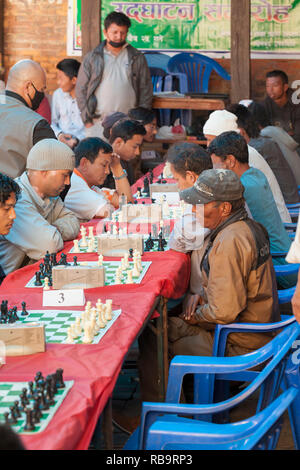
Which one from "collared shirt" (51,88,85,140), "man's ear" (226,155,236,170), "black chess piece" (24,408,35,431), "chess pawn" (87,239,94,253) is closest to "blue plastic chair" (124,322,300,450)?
"black chess piece" (24,408,35,431)

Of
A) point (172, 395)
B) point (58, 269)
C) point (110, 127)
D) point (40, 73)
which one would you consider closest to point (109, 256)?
point (58, 269)

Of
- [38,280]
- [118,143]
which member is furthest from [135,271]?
[118,143]

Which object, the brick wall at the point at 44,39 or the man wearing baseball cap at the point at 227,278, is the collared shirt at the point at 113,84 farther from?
the man wearing baseball cap at the point at 227,278

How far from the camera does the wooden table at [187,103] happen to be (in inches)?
352

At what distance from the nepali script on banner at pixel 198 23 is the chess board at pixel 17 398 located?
9.11 m

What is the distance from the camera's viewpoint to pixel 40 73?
5109mm

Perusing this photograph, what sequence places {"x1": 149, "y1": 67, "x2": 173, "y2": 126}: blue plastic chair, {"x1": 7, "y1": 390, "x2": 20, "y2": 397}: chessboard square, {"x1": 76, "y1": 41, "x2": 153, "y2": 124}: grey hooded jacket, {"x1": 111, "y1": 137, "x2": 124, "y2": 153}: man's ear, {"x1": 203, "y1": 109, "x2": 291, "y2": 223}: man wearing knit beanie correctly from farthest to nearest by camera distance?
{"x1": 149, "y1": 67, "x2": 173, "y2": 126}: blue plastic chair, {"x1": 76, "y1": 41, "x2": 153, "y2": 124}: grey hooded jacket, {"x1": 111, "y1": 137, "x2": 124, "y2": 153}: man's ear, {"x1": 203, "y1": 109, "x2": 291, "y2": 223}: man wearing knit beanie, {"x1": 7, "y1": 390, "x2": 20, "y2": 397}: chessboard square

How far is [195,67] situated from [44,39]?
7.74ft

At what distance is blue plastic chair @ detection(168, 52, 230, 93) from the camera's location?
407 inches

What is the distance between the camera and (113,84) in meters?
8.30

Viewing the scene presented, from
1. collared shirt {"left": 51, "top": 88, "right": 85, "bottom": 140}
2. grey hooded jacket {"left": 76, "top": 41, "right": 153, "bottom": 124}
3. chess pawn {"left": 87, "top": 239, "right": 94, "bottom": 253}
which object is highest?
grey hooded jacket {"left": 76, "top": 41, "right": 153, "bottom": 124}

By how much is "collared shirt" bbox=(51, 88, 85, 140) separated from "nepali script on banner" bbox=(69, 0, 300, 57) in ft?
6.38

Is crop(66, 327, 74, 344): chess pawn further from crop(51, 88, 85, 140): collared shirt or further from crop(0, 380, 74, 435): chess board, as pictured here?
crop(51, 88, 85, 140): collared shirt

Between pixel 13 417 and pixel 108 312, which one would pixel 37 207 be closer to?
pixel 108 312
